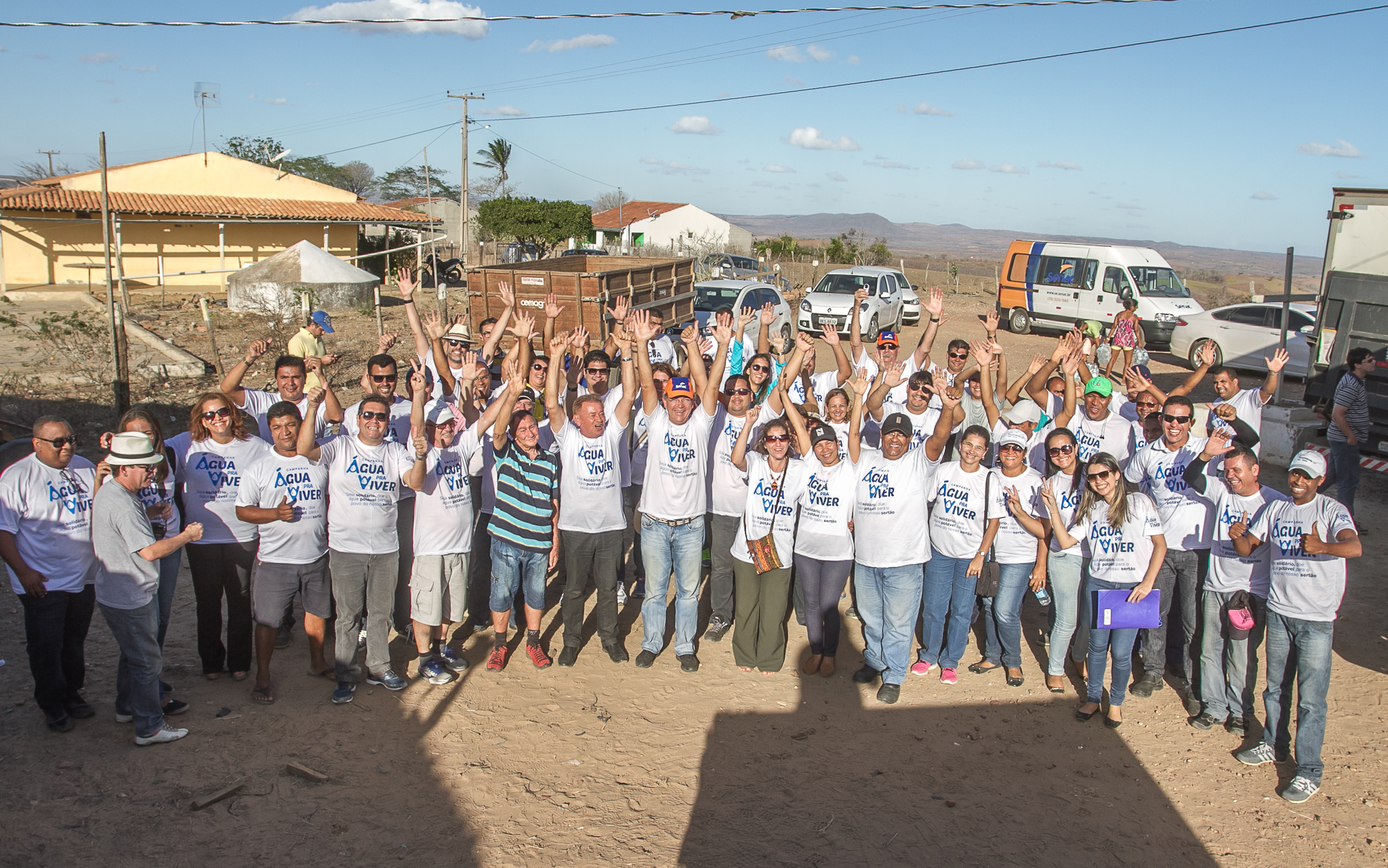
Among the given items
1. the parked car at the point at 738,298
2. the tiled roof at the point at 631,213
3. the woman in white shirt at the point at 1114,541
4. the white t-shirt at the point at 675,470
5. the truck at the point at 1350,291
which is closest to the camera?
the woman in white shirt at the point at 1114,541

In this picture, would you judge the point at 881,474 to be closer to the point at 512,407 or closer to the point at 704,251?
the point at 512,407

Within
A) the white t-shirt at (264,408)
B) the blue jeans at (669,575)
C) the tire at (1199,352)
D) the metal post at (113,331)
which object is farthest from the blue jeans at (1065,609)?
→ the tire at (1199,352)

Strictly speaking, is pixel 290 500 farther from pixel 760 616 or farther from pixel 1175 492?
pixel 1175 492

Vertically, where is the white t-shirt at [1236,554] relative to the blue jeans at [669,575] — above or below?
above

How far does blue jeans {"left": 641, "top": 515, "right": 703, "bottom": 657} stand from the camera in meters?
5.91

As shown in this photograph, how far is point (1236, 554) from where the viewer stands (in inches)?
202

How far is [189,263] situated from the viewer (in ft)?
92.4

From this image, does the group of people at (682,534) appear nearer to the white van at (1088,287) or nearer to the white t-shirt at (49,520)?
the white t-shirt at (49,520)

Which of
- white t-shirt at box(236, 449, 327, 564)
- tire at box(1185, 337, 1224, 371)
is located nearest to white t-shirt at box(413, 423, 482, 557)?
white t-shirt at box(236, 449, 327, 564)

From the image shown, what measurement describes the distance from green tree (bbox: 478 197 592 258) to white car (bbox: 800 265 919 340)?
22.1 metres

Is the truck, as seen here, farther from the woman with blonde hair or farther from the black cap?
the woman with blonde hair

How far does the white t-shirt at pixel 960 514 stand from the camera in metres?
5.52

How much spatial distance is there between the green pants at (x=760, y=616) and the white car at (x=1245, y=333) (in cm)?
1527

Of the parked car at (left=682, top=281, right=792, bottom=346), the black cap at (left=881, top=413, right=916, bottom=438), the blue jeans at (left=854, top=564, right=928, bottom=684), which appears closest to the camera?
the black cap at (left=881, top=413, right=916, bottom=438)
